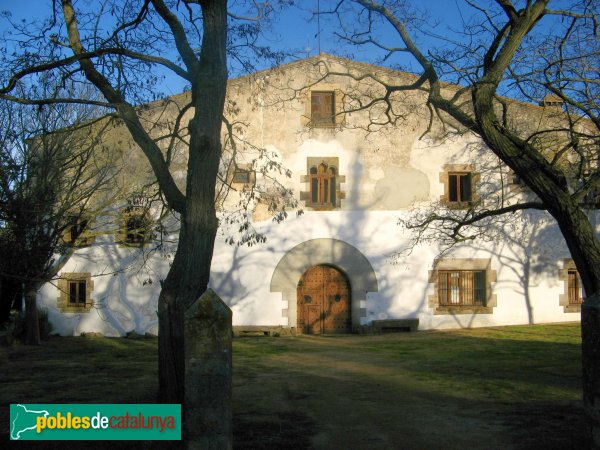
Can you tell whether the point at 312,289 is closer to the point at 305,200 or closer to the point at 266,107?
the point at 305,200

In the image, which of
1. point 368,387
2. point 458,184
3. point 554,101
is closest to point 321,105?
point 458,184

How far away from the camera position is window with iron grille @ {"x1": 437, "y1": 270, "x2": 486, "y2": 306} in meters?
17.8

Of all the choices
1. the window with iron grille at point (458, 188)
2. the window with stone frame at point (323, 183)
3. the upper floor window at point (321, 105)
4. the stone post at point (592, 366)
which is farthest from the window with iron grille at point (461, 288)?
the stone post at point (592, 366)

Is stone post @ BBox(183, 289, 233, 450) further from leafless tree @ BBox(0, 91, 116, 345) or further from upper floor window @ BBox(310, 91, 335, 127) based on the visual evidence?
upper floor window @ BBox(310, 91, 335, 127)

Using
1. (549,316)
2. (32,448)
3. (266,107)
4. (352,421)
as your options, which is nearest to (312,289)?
(266,107)

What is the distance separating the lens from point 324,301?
1777cm

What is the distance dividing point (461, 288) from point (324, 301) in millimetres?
4120

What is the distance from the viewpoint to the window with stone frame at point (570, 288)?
1788 centimetres

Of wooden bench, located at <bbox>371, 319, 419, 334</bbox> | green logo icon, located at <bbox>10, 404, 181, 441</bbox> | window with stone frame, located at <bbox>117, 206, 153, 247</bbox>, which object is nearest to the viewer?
green logo icon, located at <bbox>10, 404, 181, 441</bbox>

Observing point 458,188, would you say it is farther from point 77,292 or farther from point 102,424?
point 102,424

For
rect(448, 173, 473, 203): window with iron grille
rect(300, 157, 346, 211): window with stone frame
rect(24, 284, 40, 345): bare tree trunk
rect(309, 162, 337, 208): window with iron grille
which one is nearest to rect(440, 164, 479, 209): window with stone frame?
rect(448, 173, 473, 203): window with iron grille

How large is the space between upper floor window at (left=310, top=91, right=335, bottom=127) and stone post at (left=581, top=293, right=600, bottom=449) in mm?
13602

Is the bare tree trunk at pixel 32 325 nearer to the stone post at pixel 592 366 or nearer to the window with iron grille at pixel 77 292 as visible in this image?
the window with iron grille at pixel 77 292

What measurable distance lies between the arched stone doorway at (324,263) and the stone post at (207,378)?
12.4m
